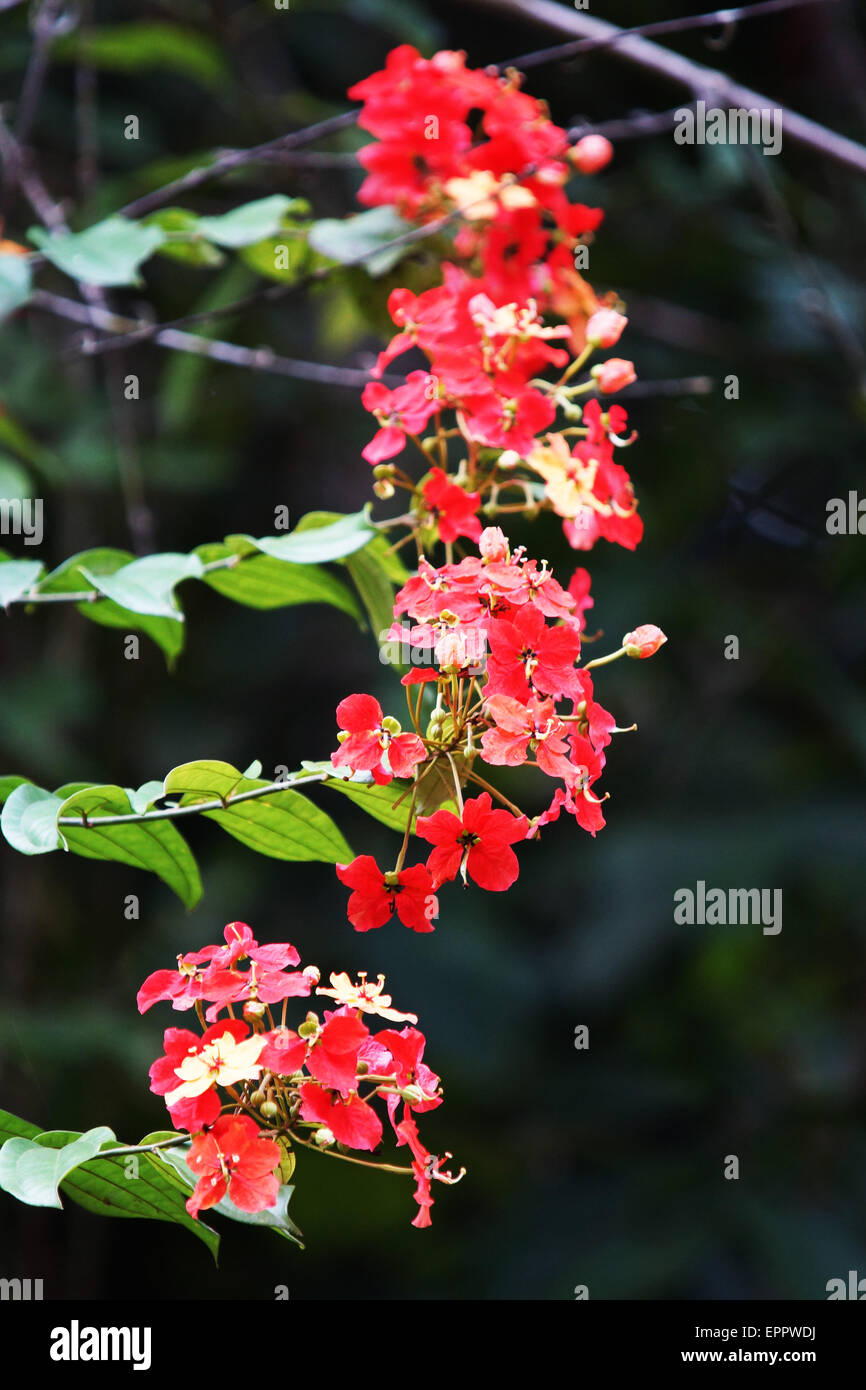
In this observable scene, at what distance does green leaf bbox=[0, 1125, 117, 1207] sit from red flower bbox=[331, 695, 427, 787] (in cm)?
38

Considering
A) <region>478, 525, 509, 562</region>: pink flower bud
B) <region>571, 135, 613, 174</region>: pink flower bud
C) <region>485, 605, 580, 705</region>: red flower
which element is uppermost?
<region>571, 135, 613, 174</region>: pink flower bud

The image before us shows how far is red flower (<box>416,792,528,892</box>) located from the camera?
114 cm

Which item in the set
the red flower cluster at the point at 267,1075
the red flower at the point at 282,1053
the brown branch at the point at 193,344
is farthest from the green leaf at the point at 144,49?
the red flower at the point at 282,1053

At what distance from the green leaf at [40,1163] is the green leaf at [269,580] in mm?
652

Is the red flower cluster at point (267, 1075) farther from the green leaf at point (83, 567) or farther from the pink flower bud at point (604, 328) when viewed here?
the pink flower bud at point (604, 328)

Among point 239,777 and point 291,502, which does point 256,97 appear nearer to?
point 291,502

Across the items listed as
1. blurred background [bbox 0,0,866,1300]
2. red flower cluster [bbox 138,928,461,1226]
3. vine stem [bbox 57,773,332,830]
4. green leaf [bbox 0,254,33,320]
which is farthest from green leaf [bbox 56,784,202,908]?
blurred background [bbox 0,0,866,1300]

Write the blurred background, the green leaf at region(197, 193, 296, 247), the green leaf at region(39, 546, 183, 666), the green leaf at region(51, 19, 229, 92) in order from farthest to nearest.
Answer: the blurred background, the green leaf at region(51, 19, 229, 92), the green leaf at region(197, 193, 296, 247), the green leaf at region(39, 546, 183, 666)

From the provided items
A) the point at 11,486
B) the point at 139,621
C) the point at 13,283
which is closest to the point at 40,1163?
the point at 139,621

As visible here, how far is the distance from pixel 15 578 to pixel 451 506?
490 millimetres

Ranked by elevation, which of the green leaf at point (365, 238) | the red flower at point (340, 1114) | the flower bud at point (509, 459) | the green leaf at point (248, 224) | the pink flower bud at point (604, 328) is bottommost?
the red flower at point (340, 1114)

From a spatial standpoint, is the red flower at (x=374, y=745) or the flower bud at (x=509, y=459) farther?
the flower bud at (x=509, y=459)

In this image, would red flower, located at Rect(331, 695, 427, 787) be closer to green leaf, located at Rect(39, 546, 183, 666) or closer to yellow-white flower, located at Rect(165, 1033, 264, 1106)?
yellow-white flower, located at Rect(165, 1033, 264, 1106)

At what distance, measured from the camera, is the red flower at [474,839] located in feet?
3.74
